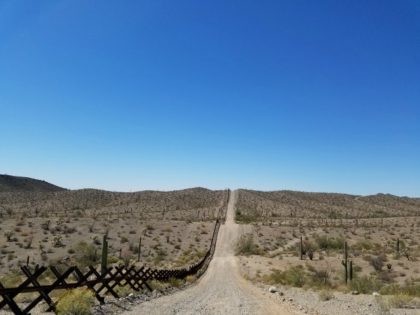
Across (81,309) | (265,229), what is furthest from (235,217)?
(81,309)

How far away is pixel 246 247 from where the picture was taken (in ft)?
198

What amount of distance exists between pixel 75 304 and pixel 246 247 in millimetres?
46850

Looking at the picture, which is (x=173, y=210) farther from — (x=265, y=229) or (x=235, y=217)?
(x=265, y=229)

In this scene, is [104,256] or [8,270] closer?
[104,256]

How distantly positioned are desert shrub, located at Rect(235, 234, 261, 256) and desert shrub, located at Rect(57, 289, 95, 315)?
141 feet

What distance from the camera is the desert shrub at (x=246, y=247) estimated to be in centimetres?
5875

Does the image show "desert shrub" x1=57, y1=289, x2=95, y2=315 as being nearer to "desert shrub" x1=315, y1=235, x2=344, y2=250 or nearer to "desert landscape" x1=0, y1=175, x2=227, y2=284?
"desert landscape" x1=0, y1=175, x2=227, y2=284

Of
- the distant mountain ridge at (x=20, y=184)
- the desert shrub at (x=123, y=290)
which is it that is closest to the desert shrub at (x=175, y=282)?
the desert shrub at (x=123, y=290)

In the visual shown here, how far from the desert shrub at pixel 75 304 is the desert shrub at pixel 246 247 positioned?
43068 mm

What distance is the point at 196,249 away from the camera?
2325 inches

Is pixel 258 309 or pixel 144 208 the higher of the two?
pixel 144 208

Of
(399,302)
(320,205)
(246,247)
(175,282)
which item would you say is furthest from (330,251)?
(320,205)

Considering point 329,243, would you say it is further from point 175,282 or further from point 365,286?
point 175,282

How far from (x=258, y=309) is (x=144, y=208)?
302 ft
